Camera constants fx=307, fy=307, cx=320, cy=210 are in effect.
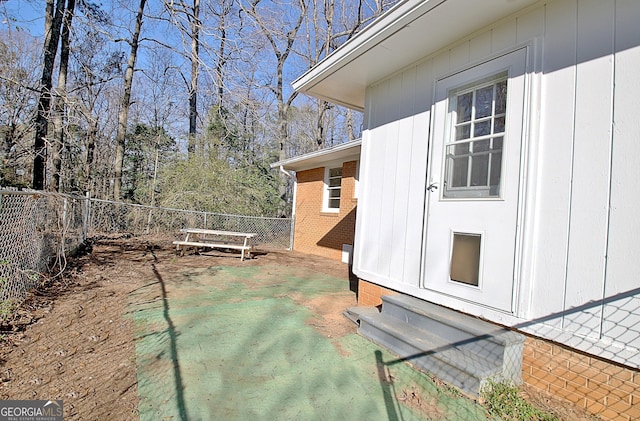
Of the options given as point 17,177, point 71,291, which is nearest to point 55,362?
point 71,291

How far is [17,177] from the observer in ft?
30.8

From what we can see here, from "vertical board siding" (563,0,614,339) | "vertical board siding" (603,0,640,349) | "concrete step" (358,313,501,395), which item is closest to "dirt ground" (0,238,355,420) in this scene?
"concrete step" (358,313,501,395)

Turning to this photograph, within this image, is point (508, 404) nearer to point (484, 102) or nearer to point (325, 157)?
point (484, 102)

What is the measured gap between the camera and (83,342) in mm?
2859

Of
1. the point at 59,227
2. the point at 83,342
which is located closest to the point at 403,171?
the point at 83,342

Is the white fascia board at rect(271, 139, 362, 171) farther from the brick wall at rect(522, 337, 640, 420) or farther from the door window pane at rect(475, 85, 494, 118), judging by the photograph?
the brick wall at rect(522, 337, 640, 420)

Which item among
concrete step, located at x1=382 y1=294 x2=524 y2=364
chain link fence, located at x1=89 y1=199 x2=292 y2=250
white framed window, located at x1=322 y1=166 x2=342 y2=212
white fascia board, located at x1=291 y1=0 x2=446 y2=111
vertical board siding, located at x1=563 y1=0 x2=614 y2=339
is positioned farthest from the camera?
chain link fence, located at x1=89 y1=199 x2=292 y2=250

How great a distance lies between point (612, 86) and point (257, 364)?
3316mm

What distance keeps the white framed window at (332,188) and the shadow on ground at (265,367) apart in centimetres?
510

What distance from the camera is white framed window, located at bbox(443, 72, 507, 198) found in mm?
2678

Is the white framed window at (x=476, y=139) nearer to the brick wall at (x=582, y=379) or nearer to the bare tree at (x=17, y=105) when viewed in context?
the brick wall at (x=582, y=379)

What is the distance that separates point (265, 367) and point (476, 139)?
275 cm

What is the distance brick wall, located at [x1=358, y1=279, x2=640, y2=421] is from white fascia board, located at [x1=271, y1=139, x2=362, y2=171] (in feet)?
16.9

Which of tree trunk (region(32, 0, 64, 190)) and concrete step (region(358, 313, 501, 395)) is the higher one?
tree trunk (region(32, 0, 64, 190))
